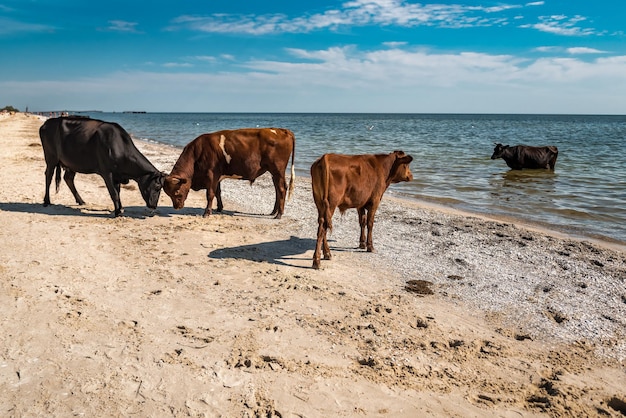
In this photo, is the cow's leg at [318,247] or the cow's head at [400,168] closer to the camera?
the cow's leg at [318,247]

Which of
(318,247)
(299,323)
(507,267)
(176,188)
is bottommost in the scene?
(299,323)

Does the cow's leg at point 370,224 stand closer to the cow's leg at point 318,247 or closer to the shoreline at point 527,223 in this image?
the cow's leg at point 318,247

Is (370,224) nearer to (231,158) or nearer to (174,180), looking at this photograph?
(231,158)

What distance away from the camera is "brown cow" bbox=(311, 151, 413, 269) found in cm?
668

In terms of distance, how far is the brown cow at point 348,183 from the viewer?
6.68 metres

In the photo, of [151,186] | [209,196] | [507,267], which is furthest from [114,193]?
[507,267]

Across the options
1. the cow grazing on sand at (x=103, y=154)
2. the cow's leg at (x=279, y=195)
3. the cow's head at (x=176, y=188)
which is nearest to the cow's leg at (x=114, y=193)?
the cow grazing on sand at (x=103, y=154)

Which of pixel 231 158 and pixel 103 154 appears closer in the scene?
pixel 103 154

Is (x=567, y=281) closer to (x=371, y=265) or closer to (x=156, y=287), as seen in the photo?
(x=371, y=265)

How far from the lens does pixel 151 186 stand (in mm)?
9492

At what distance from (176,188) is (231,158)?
132 centimetres

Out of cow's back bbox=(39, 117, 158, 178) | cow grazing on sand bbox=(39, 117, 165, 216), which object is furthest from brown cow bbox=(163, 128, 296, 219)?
cow's back bbox=(39, 117, 158, 178)

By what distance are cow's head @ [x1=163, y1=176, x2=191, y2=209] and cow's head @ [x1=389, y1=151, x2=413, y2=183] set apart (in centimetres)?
437

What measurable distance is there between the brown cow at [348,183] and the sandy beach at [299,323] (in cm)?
56
